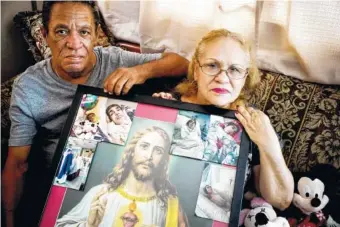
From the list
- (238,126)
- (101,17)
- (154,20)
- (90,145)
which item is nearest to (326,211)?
(238,126)

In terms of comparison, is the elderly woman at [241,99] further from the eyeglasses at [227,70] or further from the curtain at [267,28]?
the curtain at [267,28]

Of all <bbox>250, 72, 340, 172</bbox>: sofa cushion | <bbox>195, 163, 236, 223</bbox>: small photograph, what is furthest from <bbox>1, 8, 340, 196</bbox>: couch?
<bbox>195, 163, 236, 223</bbox>: small photograph

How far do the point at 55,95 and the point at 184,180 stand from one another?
1.23ft

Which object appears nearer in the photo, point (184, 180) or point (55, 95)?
point (184, 180)

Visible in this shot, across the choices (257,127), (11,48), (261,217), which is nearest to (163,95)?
(257,127)

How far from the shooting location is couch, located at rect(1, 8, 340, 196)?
3.28 ft

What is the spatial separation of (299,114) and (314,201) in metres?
0.23

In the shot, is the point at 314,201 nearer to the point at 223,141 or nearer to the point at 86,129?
the point at 223,141

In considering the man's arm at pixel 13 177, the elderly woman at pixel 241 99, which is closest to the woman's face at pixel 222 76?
the elderly woman at pixel 241 99

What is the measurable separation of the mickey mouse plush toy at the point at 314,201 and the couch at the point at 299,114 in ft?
0.23

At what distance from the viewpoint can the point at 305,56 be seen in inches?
40.8

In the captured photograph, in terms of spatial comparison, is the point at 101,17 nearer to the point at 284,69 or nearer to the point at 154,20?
the point at 154,20

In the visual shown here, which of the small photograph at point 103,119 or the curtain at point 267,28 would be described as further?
the curtain at point 267,28

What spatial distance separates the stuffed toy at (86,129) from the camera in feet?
2.88
